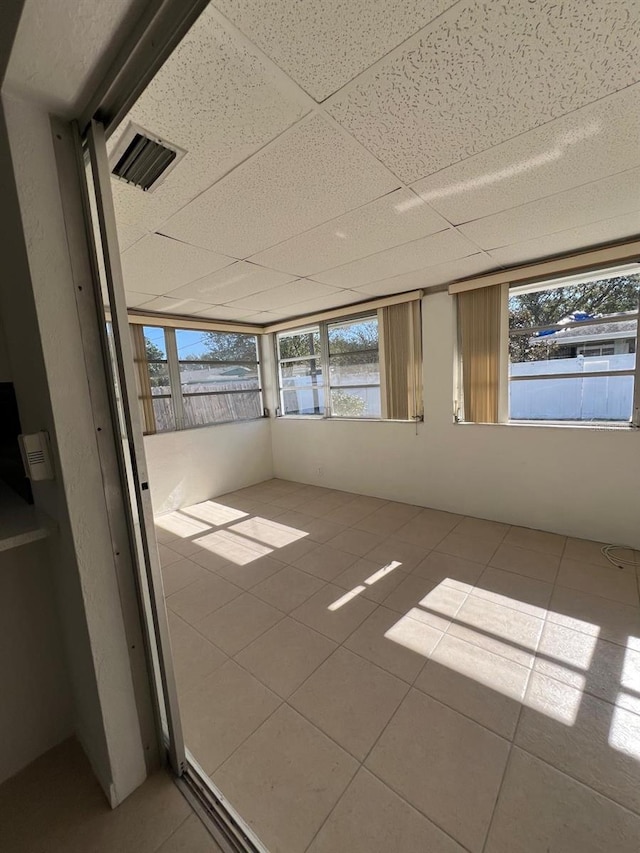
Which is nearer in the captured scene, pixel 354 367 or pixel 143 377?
pixel 143 377

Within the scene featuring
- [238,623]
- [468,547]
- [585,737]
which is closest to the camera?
[585,737]

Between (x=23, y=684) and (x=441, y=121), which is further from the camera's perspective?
(x=23, y=684)

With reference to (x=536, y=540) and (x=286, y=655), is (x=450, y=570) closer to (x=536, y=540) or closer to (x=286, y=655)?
(x=536, y=540)

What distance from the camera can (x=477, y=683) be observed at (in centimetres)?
172

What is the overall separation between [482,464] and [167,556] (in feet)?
10.8

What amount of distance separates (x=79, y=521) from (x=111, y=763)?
36.3 inches

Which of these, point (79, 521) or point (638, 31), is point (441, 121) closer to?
point (638, 31)

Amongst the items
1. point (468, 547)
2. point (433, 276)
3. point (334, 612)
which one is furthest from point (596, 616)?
point (433, 276)

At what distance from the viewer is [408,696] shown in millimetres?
1661

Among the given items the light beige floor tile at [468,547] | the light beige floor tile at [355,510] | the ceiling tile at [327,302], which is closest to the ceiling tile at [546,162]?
the ceiling tile at [327,302]

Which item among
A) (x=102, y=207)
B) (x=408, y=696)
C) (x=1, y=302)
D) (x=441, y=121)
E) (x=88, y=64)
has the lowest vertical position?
(x=408, y=696)

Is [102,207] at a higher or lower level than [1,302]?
higher

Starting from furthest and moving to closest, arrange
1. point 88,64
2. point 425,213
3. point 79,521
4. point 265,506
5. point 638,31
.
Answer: point 265,506 < point 425,213 < point 79,521 < point 638,31 < point 88,64

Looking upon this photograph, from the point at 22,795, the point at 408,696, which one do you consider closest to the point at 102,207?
the point at 22,795
